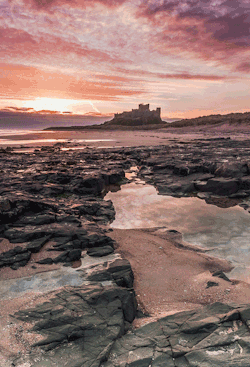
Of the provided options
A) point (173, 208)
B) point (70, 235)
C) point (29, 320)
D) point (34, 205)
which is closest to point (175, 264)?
point (70, 235)

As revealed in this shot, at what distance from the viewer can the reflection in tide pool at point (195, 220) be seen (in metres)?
5.24

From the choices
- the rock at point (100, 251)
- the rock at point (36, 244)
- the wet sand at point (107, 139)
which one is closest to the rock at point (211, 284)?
the rock at point (100, 251)

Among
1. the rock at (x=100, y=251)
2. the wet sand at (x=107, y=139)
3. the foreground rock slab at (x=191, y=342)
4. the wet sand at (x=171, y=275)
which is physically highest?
the wet sand at (x=107, y=139)

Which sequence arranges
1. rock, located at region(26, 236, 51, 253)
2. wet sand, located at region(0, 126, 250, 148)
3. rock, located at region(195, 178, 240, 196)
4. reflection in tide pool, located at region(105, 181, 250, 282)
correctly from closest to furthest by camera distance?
1. rock, located at region(26, 236, 51, 253)
2. reflection in tide pool, located at region(105, 181, 250, 282)
3. rock, located at region(195, 178, 240, 196)
4. wet sand, located at region(0, 126, 250, 148)

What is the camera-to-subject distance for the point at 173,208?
26.4 feet

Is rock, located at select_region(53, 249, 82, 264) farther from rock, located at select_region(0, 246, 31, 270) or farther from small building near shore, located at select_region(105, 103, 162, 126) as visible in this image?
small building near shore, located at select_region(105, 103, 162, 126)

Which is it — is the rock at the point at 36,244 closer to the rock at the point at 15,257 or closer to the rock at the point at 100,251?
the rock at the point at 15,257

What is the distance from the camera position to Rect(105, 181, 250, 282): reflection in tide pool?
17.2ft

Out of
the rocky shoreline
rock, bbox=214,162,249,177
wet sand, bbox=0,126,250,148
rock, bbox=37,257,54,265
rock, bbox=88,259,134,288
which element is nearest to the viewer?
the rocky shoreline

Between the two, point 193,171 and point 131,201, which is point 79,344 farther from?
point 193,171

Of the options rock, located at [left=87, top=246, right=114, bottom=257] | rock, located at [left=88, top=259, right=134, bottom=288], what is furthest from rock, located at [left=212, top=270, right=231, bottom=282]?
rock, located at [left=87, top=246, right=114, bottom=257]

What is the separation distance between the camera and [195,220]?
23.2ft

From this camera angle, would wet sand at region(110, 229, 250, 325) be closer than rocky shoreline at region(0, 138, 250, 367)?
No

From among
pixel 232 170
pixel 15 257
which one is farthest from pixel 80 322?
pixel 232 170
